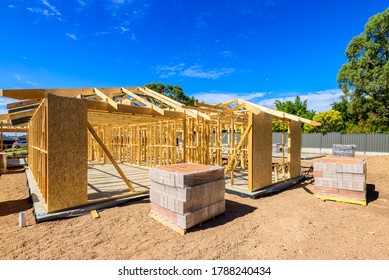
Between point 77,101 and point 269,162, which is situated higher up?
point 77,101

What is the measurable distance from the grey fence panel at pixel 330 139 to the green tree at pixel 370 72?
11.3 ft

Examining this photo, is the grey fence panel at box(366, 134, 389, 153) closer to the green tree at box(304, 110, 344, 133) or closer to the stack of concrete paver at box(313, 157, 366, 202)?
the green tree at box(304, 110, 344, 133)

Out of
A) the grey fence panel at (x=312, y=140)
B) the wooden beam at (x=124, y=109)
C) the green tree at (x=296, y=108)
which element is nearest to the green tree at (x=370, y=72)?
the grey fence panel at (x=312, y=140)

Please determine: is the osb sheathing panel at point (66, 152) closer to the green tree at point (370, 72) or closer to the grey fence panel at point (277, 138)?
the green tree at point (370, 72)

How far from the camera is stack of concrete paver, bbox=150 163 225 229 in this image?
15.0 ft

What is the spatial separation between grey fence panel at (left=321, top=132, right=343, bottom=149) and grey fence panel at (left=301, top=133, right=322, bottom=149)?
486 millimetres

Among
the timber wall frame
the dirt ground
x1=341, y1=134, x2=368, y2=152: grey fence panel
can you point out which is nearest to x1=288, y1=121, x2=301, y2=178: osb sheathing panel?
the timber wall frame

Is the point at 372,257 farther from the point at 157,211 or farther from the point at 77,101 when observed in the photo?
the point at 77,101

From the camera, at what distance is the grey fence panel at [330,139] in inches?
991

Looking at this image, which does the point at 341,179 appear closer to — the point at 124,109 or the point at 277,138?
the point at 124,109

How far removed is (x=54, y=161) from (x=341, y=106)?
149 feet
